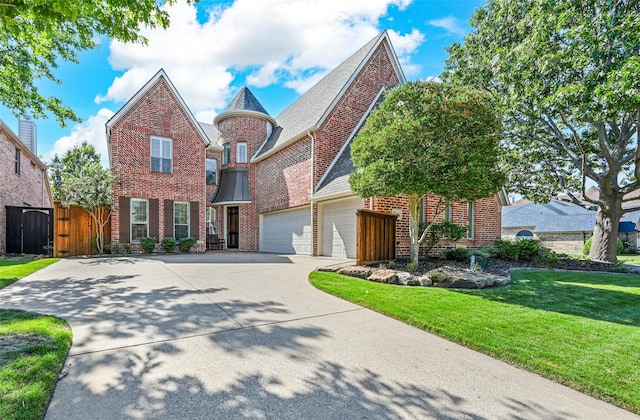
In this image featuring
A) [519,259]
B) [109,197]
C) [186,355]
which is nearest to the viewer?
[186,355]

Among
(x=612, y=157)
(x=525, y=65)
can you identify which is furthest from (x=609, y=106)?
(x=612, y=157)

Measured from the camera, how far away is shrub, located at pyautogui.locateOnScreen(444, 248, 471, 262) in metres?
9.62

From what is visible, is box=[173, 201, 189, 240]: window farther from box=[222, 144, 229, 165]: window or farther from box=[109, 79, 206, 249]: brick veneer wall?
box=[222, 144, 229, 165]: window

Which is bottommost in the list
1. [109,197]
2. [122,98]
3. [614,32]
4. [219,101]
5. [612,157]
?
[109,197]

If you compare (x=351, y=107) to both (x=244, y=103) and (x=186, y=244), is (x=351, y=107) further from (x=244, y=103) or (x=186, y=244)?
(x=186, y=244)

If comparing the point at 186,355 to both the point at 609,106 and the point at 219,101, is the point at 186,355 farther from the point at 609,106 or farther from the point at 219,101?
the point at 219,101

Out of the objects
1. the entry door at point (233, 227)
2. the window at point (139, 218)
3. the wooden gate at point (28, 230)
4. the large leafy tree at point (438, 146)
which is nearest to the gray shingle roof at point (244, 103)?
the entry door at point (233, 227)

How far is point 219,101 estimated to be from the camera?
1877cm

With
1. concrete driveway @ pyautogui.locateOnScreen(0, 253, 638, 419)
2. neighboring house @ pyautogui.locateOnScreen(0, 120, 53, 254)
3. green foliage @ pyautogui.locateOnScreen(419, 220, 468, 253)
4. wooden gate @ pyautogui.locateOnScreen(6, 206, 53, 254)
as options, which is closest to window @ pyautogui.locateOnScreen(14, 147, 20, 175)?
neighboring house @ pyautogui.locateOnScreen(0, 120, 53, 254)

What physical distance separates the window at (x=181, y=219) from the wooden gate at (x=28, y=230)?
512 centimetres

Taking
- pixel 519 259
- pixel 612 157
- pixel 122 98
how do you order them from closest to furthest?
pixel 519 259, pixel 612 157, pixel 122 98

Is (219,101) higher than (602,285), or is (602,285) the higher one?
(219,101)

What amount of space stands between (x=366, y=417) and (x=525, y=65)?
1171 centimetres

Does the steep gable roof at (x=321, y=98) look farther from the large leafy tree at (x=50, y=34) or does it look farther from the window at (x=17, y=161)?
the window at (x=17, y=161)
